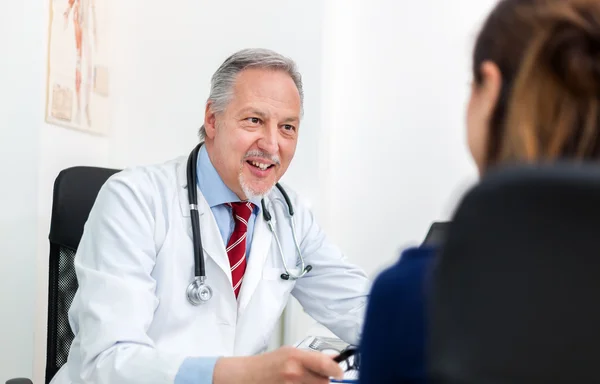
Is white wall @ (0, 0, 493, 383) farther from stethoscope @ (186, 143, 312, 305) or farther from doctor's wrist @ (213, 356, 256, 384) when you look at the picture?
doctor's wrist @ (213, 356, 256, 384)

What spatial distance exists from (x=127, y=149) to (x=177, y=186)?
2.55 ft

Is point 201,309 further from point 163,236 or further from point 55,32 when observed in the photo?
point 55,32

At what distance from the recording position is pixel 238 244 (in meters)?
1.33

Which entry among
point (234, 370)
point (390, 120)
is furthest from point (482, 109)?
point (390, 120)

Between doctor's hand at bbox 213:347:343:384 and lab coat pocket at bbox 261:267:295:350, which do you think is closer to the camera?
doctor's hand at bbox 213:347:343:384

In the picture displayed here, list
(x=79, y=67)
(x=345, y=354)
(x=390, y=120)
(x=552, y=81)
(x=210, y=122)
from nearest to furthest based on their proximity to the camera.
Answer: (x=552, y=81) → (x=345, y=354) → (x=210, y=122) → (x=79, y=67) → (x=390, y=120)

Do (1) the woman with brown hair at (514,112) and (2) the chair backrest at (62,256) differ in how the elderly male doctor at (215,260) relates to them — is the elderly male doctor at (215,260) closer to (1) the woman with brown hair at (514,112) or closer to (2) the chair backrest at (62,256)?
(2) the chair backrest at (62,256)

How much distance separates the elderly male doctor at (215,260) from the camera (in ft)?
3.31

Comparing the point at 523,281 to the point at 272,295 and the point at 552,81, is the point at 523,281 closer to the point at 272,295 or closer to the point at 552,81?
the point at 552,81

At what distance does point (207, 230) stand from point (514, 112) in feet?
3.01

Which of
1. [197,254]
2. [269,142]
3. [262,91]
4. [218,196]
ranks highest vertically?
[262,91]

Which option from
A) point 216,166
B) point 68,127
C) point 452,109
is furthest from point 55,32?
point 452,109

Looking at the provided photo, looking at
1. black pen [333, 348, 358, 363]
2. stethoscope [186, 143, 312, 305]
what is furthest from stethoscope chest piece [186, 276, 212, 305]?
black pen [333, 348, 358, 363]

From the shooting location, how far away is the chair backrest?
1.31 m
